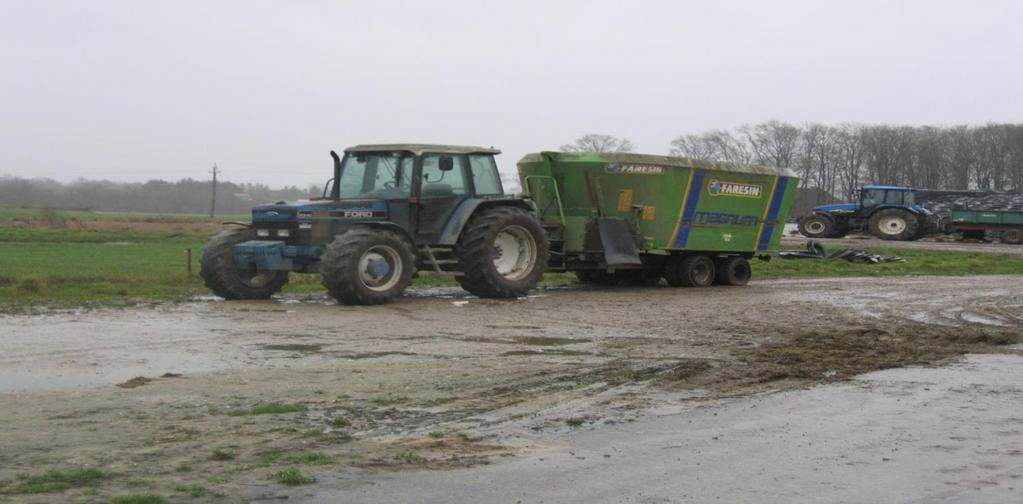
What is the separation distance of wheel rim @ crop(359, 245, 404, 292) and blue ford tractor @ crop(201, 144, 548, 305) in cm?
1

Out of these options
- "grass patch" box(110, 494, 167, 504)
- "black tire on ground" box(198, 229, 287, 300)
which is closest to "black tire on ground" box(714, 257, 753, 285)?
"black tire on ground" box(198, 229, 287, 300)

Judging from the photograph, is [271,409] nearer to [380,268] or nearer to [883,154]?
[380,268]

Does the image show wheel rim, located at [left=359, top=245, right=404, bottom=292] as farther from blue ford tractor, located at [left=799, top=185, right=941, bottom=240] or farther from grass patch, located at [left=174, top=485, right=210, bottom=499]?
blue ford tractor, located at [left=799, top=185, right=941, bottom=240]

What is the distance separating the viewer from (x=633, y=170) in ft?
59.3

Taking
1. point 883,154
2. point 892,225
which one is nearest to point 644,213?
point 892,225

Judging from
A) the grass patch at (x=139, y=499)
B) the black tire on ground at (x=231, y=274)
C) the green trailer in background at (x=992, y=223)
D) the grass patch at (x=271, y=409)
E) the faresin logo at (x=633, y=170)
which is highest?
the faresin logo at (x=633, y=170)

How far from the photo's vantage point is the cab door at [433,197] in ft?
51.8

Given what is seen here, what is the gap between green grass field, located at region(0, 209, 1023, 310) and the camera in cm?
1605

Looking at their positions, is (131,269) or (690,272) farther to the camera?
(131,269)

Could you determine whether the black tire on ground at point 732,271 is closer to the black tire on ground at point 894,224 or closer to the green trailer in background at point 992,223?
the black tire on ground at point 894,224

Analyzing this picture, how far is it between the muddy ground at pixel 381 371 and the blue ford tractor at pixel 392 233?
1.37ft

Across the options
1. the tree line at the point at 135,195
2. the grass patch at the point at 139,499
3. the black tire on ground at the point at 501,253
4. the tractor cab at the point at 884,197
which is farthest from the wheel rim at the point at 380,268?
the tree line at the point at 135,195

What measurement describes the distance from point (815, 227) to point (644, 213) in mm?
29203

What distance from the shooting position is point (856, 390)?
884 cm
